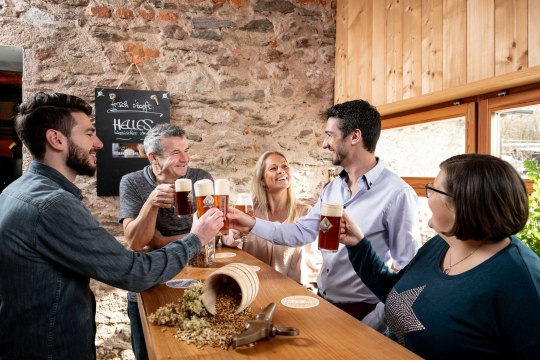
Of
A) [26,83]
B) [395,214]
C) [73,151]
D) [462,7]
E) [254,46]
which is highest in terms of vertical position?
[254,46]

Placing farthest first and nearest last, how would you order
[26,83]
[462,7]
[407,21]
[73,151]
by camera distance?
[26,83]
[407,21]
[462,7]
[73,151]

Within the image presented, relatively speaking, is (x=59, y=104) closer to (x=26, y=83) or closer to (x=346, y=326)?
(x=346, y=326)

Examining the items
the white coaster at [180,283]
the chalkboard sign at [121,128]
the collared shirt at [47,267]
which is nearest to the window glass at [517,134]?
the white coaster at [180,283]

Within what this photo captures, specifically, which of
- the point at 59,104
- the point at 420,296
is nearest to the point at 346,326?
the point at 420,296

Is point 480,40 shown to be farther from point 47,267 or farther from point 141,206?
point 47,267

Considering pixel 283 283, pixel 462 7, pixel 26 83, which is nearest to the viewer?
pixel 283 283

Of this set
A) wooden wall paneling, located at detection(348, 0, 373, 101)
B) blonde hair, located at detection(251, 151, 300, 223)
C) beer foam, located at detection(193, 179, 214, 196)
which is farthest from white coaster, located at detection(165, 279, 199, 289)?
wooden wall paneling, located at detection(348, 0, 373, 101)

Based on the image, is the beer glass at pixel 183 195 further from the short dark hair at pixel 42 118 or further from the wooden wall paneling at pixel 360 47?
the wooden wall paneling at pixel 360 47

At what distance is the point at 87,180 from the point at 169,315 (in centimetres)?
269

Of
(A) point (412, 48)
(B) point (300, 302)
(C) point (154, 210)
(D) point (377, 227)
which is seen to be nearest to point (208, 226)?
(B) point (300, 302)

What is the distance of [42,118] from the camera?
166 centimetres

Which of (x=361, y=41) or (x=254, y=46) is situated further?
(x=254, y=46)

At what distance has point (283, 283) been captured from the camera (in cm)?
182

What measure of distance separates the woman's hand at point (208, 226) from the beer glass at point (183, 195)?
0.31 meters
